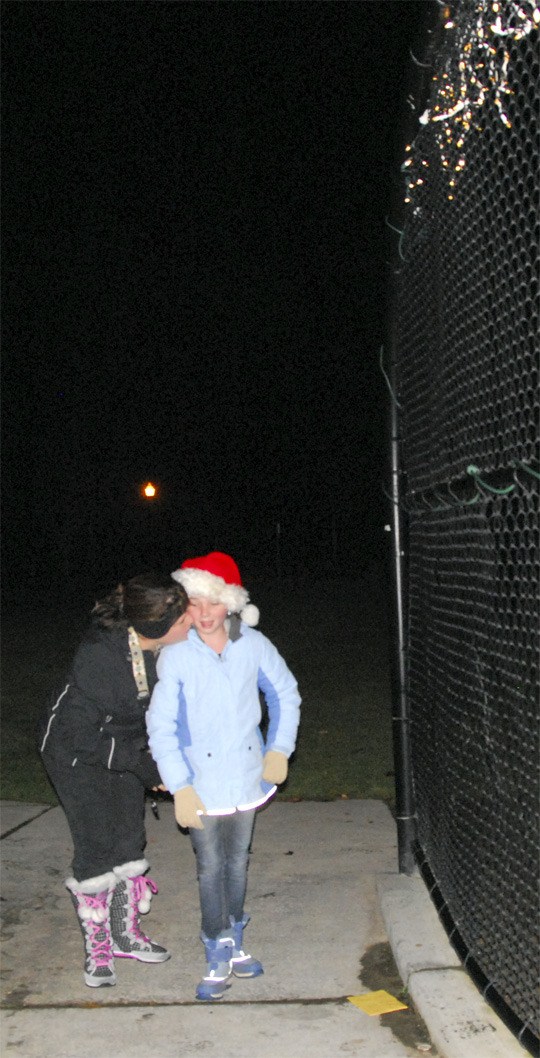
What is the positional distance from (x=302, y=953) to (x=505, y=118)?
3101mm

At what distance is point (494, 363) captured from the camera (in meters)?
3.43

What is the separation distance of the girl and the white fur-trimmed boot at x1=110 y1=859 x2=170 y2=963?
32 cm

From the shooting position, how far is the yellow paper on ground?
385 centimetres

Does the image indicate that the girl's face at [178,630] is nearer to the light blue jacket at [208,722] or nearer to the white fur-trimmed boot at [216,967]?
the light blue jacket at [208,722]

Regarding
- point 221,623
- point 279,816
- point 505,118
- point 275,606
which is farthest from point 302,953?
point 275,606

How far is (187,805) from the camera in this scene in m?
3.91

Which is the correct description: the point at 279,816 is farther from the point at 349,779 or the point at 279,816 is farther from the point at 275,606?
the point at 275,606

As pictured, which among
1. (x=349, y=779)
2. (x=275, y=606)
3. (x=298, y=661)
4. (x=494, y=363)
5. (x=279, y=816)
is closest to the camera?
(x=494, y=363)

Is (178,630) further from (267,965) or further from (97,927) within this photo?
(267,965)

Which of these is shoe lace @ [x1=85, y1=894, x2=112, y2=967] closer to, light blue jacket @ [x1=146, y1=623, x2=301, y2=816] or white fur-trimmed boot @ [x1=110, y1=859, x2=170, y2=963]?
white fur-trimmed boot @ [x1=110, y1=859, x2=170, y2=963]

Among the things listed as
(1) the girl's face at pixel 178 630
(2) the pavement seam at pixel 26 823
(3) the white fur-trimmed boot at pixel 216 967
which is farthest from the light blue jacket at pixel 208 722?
(2) the pavement seam at pixel 26 823

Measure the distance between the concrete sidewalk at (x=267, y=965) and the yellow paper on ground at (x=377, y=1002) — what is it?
0.13 ft

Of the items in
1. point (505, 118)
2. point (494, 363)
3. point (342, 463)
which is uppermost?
point (342, 463)

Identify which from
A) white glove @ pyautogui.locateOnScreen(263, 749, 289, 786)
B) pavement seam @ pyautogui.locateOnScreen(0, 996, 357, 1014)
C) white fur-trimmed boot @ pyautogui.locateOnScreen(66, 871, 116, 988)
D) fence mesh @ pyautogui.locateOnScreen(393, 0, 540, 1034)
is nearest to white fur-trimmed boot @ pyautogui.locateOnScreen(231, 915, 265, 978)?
pavement seam @ pyautogui.locateOnScreen(0, 996, 357, 1014)
